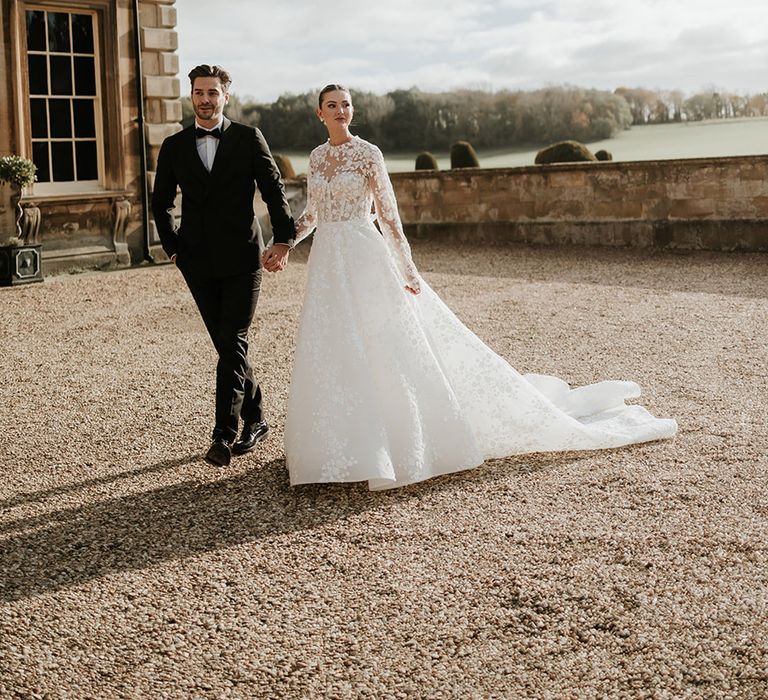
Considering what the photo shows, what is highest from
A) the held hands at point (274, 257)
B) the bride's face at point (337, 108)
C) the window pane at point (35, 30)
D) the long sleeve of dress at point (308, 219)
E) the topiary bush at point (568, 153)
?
the window pane at point (35, 30)

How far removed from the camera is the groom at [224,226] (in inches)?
162

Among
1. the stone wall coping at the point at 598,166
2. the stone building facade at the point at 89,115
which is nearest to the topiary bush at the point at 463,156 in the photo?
the stone wall coping at the point at 598,166

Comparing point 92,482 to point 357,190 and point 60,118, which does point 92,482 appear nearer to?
point 357,190

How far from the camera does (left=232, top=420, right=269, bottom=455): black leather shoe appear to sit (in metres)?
4.34

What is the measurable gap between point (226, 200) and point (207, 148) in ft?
0.78

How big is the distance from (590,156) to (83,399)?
12.3 meters

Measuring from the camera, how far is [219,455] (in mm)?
4027

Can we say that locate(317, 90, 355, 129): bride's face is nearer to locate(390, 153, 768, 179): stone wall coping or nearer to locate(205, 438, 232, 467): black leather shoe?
locate(205, 438, 232, 467): black leather shoe

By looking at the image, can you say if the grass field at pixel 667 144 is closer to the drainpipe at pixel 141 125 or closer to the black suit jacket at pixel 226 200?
the drainpipe at pixel 141 125

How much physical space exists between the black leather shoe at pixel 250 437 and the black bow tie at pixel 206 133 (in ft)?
4.26

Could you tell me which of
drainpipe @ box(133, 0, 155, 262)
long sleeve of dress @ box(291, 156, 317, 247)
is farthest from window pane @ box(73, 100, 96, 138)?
long sleeve of dress @ box(291, 156, 317, 247)

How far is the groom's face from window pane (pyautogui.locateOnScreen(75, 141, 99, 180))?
767cm

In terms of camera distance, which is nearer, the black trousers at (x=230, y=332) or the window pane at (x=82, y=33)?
the black trousers at (x=230, y=332)

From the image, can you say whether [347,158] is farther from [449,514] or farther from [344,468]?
[449,514]
